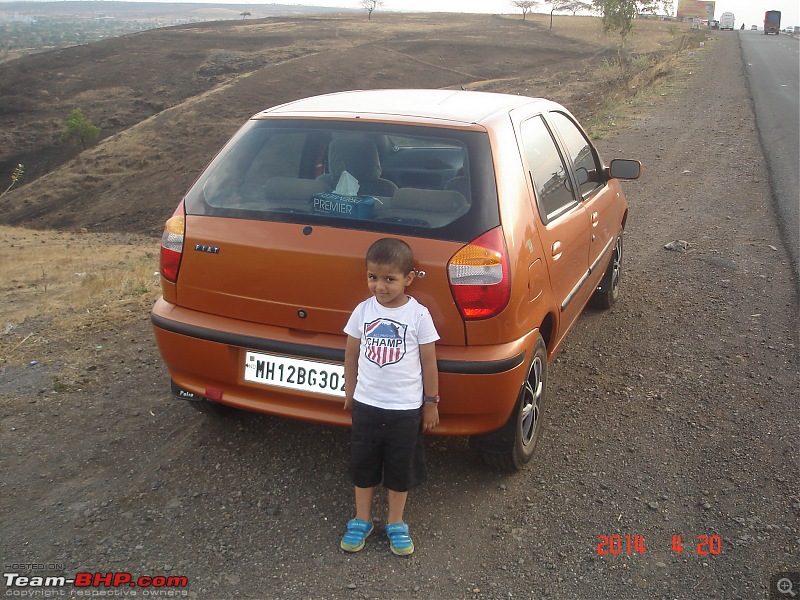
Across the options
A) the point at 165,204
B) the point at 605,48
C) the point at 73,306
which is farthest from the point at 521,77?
the point at 73,306

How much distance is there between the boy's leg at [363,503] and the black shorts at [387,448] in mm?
34

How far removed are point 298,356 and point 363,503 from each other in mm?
650

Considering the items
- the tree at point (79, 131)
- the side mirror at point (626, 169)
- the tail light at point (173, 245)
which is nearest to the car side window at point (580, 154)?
the side mirror at point (626, 169)

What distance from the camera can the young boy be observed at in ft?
8.91

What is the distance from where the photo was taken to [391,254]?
2.67 meters

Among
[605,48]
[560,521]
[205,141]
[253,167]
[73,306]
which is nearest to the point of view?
[560,521]

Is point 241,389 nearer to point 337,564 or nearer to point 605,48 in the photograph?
point 337,564

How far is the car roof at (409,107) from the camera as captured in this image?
3.29 m

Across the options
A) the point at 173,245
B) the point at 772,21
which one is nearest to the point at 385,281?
the point at 173,245

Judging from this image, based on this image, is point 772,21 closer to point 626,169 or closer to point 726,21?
point 726,21

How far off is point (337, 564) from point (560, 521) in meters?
0.95

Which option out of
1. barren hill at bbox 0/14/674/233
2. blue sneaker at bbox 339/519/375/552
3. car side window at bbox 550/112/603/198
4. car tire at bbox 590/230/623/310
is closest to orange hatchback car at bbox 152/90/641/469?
blue sneaker at bbox 339/519/375/552

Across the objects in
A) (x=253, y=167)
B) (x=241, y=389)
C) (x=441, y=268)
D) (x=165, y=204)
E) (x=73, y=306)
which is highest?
(x=253, y=167)

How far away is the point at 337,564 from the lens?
276 centimetres
